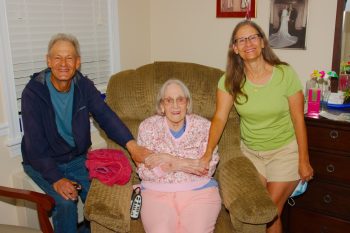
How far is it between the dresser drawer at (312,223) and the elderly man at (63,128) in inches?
44.1

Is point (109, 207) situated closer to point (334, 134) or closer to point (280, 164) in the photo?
point (280, 164)

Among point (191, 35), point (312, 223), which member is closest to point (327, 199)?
point (312, 223)

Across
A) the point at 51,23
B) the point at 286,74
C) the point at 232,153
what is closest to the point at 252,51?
the point at 286,74

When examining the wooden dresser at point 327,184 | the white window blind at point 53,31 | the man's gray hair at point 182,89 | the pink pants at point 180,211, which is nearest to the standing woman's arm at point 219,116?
the man's gray hair at point 182,89

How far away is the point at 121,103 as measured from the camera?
2.38 metres

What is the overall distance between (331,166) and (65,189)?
4.95 ft

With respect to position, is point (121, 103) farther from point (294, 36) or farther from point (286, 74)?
point (294, 36)

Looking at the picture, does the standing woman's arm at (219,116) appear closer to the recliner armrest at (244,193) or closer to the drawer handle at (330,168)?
the recliner armrest at (244,193)

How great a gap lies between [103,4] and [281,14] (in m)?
1.27

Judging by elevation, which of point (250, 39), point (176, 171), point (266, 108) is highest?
point (250, 39)

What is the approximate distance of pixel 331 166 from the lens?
226 centimetres

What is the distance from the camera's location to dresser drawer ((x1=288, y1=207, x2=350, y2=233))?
2330 millimetres

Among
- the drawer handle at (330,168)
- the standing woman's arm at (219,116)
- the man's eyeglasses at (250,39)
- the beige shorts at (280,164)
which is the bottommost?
the drawer handle at (330,168)

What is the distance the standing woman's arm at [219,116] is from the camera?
209 cm
